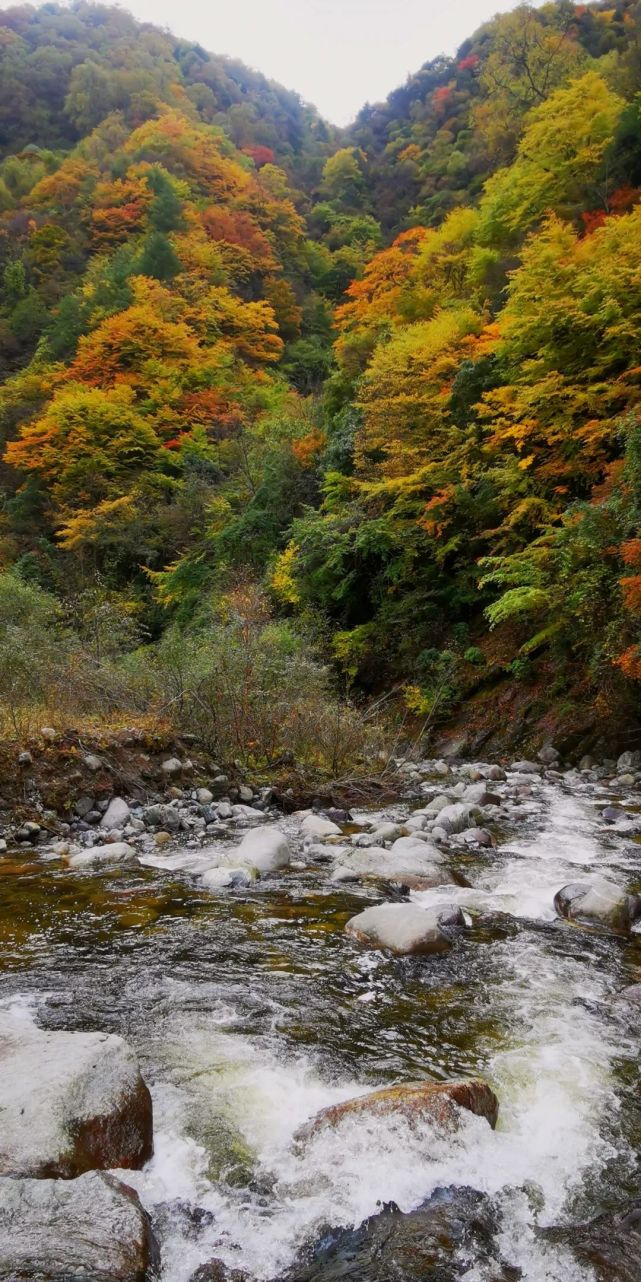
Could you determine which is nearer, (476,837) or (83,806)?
(476,837)

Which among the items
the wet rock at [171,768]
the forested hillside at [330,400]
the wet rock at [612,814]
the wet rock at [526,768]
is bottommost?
the wet rock at [526,768]

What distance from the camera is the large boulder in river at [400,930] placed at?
12.8 ft

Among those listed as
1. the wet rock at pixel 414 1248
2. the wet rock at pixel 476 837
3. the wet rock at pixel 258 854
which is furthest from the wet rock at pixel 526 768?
the wet rock at pixel 414 1248

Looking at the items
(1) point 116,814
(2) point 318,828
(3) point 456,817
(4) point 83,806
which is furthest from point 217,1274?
(3) point 456,817

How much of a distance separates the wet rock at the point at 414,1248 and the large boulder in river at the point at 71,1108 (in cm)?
69

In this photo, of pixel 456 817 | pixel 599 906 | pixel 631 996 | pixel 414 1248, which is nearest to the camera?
pixel 414 1248

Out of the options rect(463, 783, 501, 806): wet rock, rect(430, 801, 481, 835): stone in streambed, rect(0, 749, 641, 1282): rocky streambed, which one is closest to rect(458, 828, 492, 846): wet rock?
rect(430, 801, 481, 835): stone in streambed

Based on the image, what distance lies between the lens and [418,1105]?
2.46m

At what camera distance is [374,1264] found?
1.91 meters

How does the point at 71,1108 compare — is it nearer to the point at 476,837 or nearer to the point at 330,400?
the point at 476,837

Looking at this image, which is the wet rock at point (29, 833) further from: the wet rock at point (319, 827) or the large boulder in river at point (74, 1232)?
the large boulder in river at point (74, 1232)

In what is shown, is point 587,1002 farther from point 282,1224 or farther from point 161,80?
point 161,80

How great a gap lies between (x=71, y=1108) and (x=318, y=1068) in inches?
40.4

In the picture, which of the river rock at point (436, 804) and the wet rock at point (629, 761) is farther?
the wet rock at point (629, 761)
